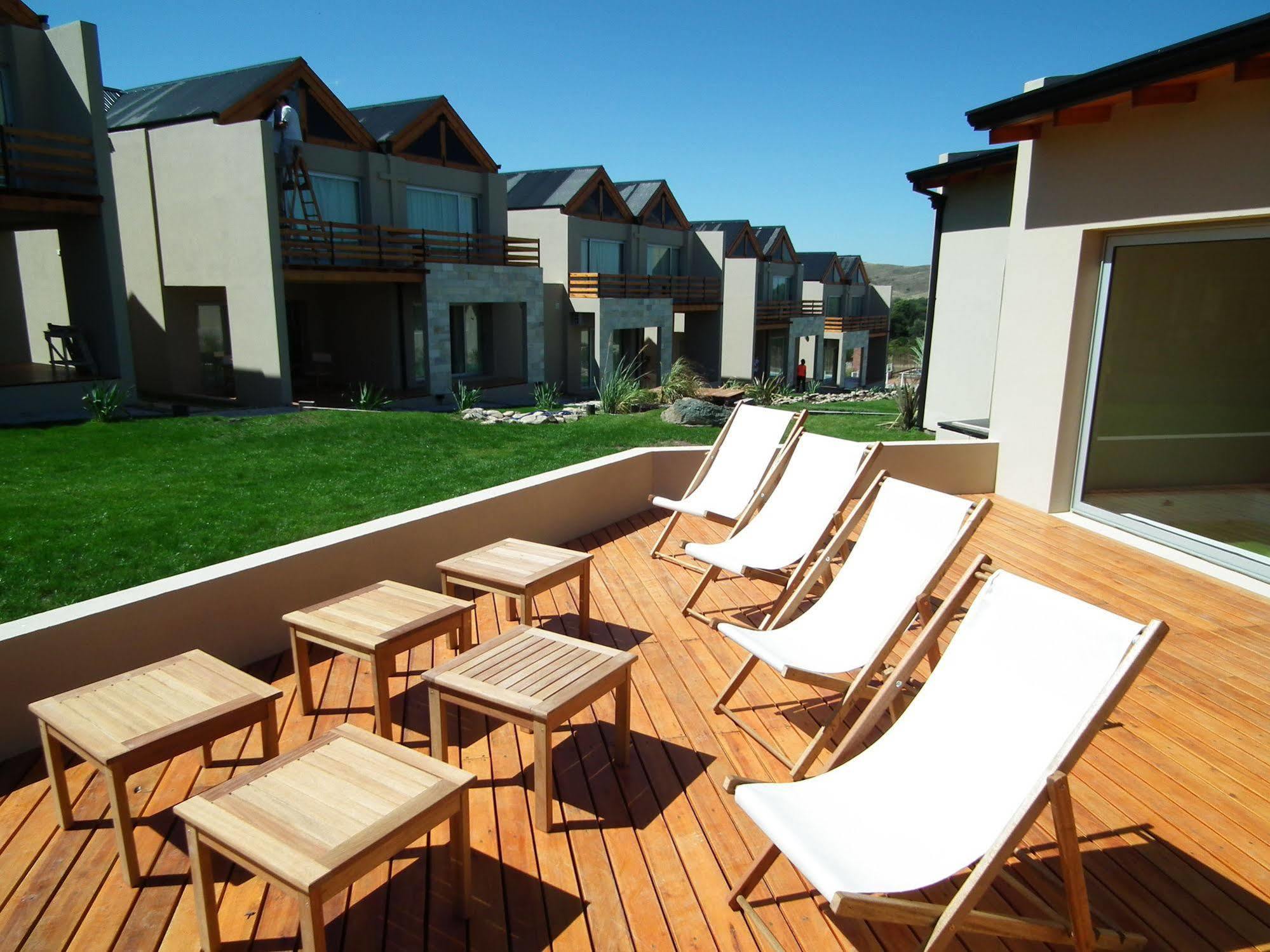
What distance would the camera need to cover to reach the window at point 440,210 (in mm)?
19172

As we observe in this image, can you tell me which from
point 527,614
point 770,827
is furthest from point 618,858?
point 527,614

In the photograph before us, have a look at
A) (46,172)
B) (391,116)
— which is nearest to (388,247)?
(391,116)

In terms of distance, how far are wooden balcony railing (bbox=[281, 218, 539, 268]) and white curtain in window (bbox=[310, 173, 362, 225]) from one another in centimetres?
53

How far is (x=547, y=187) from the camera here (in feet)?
81.4

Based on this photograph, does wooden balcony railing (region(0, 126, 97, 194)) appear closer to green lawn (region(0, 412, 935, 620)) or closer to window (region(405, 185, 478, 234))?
green lawn (region(0, 412, 935, 620))

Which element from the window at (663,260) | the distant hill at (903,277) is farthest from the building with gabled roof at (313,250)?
the distant hill at (903,277)

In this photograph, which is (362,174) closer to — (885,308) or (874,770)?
(874,770)

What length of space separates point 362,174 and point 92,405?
898 cm

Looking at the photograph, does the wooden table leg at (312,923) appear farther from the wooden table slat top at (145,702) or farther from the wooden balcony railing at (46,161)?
the wooden balcony railing at (46,161)

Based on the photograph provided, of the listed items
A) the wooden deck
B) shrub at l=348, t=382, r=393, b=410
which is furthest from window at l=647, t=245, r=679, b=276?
the wooden deck

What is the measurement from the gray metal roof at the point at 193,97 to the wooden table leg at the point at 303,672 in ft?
49.0

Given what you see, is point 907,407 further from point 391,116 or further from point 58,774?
point 391,116

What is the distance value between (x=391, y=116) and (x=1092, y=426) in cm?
1720

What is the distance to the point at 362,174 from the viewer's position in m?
17.8
